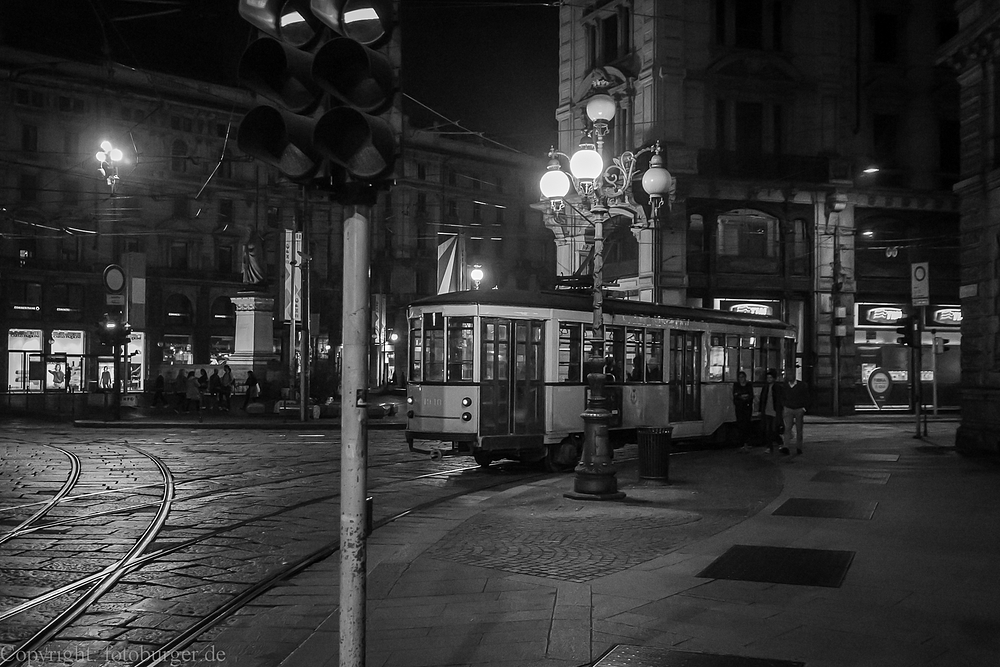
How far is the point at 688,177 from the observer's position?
32.2 meters

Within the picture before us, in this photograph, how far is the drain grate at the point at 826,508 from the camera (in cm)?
1095

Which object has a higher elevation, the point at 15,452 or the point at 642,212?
the point at 642,212

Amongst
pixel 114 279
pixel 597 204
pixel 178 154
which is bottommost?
pixel 597 204

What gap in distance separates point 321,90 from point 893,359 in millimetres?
35103

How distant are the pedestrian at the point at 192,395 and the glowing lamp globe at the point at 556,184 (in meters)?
20.8

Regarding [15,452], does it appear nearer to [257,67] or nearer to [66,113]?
[257,67]

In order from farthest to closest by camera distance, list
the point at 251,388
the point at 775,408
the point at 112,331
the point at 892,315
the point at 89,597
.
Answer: the point at 892,315 < the point at 251,388 < the point at 112,331 < the point at 775,408 < the point at 89,597

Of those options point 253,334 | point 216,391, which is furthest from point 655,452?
point 216,391

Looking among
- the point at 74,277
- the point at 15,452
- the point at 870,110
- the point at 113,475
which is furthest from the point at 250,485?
the point at 74,277

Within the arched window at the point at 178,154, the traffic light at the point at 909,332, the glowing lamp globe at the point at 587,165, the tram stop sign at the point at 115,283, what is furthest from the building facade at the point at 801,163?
the arched window at the point at 178,154

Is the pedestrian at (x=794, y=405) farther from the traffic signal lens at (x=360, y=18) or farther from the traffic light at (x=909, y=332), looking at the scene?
the traffic signal lens at (x=360, y=18)

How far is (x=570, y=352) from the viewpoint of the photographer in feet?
56.0

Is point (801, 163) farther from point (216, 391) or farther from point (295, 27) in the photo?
point (295, 27)

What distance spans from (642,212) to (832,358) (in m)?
19.0
